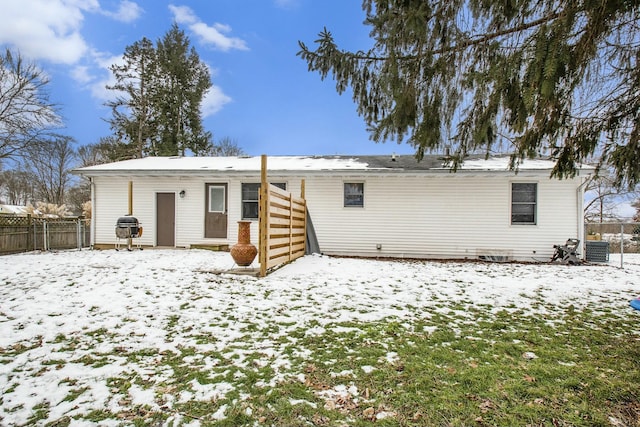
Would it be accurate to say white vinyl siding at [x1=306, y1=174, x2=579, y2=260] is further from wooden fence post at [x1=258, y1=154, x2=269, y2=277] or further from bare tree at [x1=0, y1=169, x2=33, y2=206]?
bare tree at [x1=0, y1=169, x2=33, y2=206]

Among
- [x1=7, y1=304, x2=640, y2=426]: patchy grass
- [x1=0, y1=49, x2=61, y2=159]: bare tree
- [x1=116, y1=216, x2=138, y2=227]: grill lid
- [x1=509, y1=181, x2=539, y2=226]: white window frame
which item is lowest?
[x1=7, y1=304, x2=640, y2=426]: patchy grass

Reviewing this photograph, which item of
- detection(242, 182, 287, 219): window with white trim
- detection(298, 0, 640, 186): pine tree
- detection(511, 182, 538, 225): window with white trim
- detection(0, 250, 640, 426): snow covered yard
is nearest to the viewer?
detection(0, 250, 640, 426): snow covered yard

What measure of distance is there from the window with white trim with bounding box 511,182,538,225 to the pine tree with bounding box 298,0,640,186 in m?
6.00

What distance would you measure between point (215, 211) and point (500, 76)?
934 cm

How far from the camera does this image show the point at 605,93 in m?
3.82

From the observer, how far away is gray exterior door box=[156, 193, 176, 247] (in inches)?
431

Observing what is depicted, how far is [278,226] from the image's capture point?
22.3 feet

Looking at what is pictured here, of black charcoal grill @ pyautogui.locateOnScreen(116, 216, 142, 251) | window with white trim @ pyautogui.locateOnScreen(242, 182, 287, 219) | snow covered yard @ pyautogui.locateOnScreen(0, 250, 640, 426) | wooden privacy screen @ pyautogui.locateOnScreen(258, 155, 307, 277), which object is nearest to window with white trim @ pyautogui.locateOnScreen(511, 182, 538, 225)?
snow covered yard @ pyautogui.locateOnScreen(0, 250, 640, 426)

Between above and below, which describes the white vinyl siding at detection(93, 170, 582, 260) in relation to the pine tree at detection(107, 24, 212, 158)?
below

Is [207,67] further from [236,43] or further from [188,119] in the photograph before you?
[236,43]

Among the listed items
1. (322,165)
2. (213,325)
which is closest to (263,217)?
(213,325)

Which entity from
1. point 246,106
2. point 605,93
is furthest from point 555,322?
point 246,106

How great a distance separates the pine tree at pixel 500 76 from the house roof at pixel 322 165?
199 inches

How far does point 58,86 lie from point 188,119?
6625 millimetres
